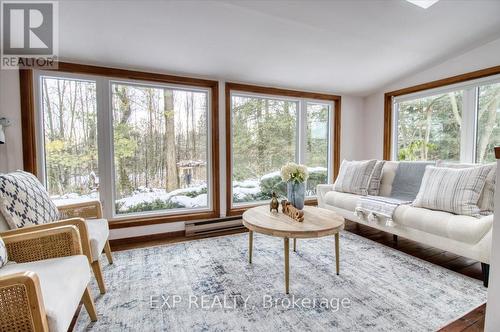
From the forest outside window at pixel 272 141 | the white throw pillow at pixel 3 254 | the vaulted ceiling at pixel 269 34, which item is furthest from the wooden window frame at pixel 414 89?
the white throw pillow at pixel 3 254

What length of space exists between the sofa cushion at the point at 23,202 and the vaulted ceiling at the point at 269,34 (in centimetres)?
132

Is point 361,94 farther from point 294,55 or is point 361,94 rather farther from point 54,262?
point 54,262

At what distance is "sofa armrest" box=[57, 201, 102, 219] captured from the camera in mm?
2047

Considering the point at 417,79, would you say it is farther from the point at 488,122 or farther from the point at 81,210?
the point at 81,210

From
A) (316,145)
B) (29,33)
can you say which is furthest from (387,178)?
(29,33)

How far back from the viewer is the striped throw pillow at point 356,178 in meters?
3.11

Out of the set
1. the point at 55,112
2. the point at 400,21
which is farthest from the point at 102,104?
the point at 400,21

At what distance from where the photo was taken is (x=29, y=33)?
2068 mm

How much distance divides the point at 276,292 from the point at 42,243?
4.98 feet

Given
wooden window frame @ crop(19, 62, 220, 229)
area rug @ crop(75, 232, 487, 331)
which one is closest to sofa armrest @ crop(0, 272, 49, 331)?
area rug @ crop(75, 232, 487, 331)

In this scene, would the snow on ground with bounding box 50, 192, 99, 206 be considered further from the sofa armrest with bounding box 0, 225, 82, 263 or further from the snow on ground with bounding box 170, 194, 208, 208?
the sofa armrest with bounding box 0, 225, 82, 263

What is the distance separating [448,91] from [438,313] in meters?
2.82

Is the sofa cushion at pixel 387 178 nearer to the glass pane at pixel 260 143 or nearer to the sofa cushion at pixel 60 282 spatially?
the glass pane at pixel 260 143

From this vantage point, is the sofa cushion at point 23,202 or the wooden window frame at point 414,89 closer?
the sofa cushion at point 23,202
